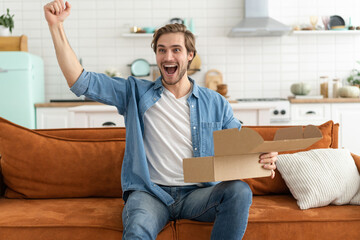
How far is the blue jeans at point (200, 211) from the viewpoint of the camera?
5.28ft

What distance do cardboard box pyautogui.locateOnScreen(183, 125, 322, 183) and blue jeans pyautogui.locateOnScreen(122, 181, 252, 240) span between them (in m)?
0.16

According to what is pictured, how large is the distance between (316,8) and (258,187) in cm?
371

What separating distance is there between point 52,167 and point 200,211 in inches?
32.2

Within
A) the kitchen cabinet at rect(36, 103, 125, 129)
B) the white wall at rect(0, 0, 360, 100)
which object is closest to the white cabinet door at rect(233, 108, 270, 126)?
the kitchen cabinet at rect(36, 103, 125, 129)

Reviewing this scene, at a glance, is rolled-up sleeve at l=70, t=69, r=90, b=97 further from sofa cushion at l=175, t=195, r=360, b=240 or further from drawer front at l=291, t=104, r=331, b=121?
drawer front at l=291, t=104, r=331, b=121

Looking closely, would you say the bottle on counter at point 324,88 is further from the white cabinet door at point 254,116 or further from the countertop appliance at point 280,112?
the white cabinet door at point 254,116

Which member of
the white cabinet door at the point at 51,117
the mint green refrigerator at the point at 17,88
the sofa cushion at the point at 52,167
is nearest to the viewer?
the sofa cushion at the point at 52,167

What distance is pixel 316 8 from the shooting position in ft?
17.2

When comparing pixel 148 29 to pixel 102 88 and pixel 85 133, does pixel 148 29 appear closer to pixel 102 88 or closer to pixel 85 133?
pixel 85 133

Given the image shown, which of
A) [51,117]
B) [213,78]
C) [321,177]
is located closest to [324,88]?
[213,78]

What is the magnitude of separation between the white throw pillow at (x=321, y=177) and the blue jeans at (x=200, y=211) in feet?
1.36

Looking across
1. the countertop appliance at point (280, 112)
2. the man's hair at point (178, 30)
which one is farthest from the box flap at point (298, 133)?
the countertop appliance at point (280, 112)

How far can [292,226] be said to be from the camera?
1.79 m

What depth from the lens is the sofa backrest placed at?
2115mm
